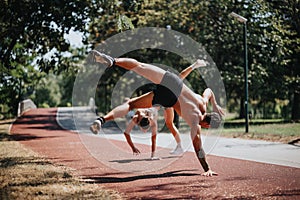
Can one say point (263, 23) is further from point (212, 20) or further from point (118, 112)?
point (118, 112)

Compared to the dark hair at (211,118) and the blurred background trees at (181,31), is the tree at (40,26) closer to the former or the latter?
the blurred background trees at (181,31)

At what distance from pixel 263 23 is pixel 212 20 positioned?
3.22 metres

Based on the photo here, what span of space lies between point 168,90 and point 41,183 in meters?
3.24

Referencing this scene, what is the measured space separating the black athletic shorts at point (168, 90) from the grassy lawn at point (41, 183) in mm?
2424

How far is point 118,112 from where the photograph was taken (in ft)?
26.3

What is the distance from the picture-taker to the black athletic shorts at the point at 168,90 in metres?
8.46

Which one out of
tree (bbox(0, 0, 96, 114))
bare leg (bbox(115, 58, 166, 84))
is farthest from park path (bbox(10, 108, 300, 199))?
tree (bbox(0, 0, 96, 114))

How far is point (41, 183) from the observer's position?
7410 millimetres

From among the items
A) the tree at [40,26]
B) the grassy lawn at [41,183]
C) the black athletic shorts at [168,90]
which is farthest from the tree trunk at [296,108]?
the grassy lawn at [41,183]

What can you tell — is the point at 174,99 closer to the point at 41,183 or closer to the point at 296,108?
the point at 41,183

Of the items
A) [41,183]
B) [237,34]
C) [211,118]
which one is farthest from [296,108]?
[41,183]

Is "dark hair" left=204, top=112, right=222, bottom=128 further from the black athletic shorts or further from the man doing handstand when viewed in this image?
the black athletic shorts

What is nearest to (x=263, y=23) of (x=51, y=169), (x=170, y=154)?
(x=170, y=154)

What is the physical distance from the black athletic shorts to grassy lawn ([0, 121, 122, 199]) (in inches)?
95.4
